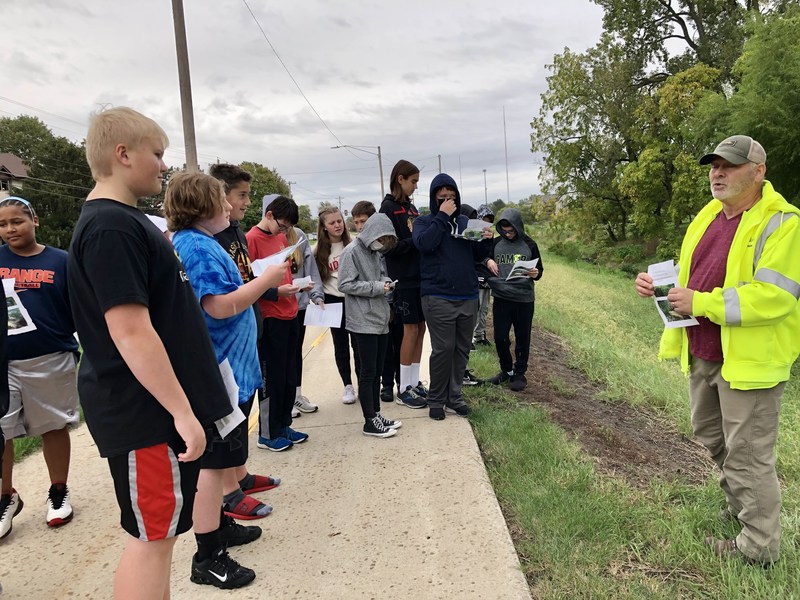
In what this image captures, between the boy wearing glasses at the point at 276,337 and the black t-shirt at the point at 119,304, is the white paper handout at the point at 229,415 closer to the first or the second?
the black t-shirt at the point at 119,304

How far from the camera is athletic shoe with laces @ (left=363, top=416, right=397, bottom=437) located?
13.9ft

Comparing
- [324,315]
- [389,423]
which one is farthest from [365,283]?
[389,423]

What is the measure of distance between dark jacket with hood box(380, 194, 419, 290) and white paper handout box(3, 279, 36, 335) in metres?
2.68

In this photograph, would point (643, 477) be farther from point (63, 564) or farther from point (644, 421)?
point (63, 564)

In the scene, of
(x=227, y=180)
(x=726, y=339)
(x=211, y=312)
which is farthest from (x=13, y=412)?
(x=726, y=339)

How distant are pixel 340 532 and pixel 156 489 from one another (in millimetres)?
1468

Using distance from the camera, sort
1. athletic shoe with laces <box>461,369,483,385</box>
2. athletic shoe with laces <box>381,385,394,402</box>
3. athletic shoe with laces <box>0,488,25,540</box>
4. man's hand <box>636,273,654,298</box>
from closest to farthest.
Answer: man's hand <box>636,273,654,298</box> → athletic shoe with laces <box>0,488,25,540</box> → athletic shoe with laces <box>381,385,394,402</box> → athletic shoe with laces <box>461,369,483,385</box>

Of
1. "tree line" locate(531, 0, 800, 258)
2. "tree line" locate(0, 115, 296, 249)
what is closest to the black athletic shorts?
"tree line" locate(531, 0, 800, 258)

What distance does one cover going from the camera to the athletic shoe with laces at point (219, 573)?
8.24ft

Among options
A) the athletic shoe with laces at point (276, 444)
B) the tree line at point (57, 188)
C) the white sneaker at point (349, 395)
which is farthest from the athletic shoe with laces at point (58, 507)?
the tree line at point (57, 188)

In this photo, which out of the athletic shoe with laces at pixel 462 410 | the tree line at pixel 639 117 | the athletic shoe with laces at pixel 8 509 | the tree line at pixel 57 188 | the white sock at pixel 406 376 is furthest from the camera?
the tree line at pixel 57 188

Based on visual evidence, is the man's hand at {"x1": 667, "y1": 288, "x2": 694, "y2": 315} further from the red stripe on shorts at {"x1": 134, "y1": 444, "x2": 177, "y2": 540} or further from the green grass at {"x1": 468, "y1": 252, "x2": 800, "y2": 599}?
the red stripe on shorts at {"x1": 134, "y1": 444, "x2": 177, "y2": 540}

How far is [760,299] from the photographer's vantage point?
2.39 metres

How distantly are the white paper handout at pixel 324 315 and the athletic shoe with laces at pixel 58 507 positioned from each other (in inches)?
79.1
